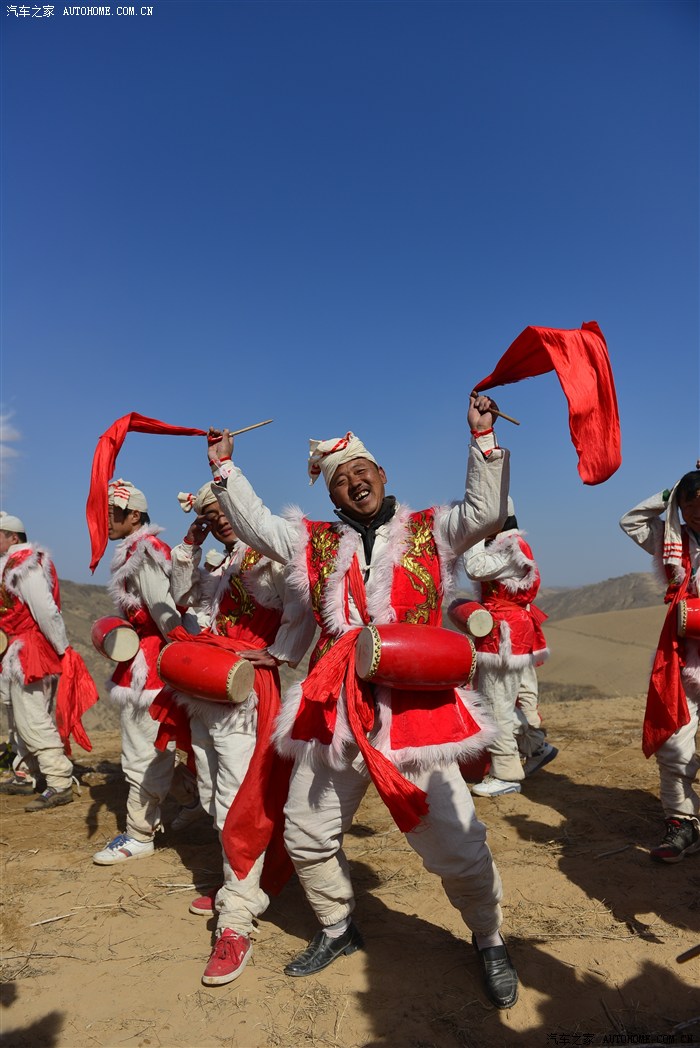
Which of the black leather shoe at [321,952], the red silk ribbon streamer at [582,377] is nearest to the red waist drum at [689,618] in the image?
the red silk ribbon streamer at [582,377]

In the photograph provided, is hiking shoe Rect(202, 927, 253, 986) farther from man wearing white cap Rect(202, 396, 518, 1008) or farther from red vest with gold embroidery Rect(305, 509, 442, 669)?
red vest with gold embroidery Rect(305, 509, 442, 669)

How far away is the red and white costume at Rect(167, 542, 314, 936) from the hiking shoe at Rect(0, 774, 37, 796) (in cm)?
330

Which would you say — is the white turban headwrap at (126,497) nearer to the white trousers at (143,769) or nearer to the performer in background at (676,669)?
the white trousers at (143,769)

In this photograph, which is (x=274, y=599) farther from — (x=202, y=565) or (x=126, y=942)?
(x=126, y=942)

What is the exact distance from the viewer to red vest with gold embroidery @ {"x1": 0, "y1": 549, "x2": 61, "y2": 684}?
18.7ft

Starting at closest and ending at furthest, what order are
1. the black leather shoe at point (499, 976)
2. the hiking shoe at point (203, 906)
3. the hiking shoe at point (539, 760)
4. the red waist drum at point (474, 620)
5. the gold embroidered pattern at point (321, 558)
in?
1. the black leather shoe at point (499, 976)
2. the gold embroidered pattern at point (321, 558)
3. the hiking shoe at point (203, 906)
4. the red waist drum at point (474, 620)
5. the hiking shoe at point (539, 760)

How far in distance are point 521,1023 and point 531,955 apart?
0.46 m

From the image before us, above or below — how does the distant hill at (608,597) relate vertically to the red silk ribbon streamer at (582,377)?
below

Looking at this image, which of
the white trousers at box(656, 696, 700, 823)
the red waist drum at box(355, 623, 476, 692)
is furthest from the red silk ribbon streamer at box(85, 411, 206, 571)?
the white trousers at box(656, 696, 700, 823)

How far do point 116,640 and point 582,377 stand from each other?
3.28 metres

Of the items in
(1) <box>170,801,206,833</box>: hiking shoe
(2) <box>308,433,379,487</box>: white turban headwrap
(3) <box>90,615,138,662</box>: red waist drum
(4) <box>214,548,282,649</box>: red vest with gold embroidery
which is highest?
(2) <box>308,433,379,487</box>: white turban headwrap

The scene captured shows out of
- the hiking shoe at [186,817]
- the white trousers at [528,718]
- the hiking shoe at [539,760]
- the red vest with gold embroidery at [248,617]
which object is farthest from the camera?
the white trousers at [528,718]

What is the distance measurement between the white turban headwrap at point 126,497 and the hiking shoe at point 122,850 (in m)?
2.19

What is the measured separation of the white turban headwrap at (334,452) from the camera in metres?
3.13
